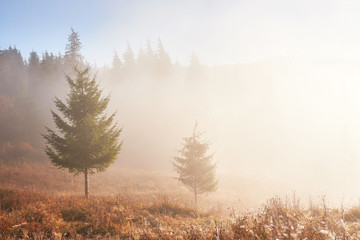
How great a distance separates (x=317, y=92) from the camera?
3942 inches

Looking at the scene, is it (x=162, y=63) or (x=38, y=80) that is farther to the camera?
(x=162, y=63)

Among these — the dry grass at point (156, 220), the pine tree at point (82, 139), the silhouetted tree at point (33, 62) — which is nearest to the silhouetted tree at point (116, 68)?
the silhouetted tree at point (33, 62)

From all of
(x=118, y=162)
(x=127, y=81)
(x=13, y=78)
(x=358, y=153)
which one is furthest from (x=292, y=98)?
(x=13, y=78)

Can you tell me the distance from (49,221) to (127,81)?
199 ft

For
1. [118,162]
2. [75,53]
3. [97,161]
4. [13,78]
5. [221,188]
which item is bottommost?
[221,188]

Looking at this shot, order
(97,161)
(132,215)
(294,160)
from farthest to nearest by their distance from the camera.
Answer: (294,160) < (97,161) < (132,215)

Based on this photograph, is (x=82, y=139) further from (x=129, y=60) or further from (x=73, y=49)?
(x=129, y=60)

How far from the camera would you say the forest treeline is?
30.1m

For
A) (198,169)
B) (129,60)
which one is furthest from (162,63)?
(198,169)

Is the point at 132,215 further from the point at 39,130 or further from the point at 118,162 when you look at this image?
the point at 39,130

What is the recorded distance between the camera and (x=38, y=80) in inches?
1866

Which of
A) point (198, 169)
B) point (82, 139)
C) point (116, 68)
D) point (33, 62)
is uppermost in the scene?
point (116, 68)

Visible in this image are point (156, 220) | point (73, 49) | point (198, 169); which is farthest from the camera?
point (73, 49)

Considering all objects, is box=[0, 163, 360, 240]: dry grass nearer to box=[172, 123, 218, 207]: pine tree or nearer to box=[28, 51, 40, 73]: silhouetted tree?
box=[172, 123, 218, 207]: pine tree
